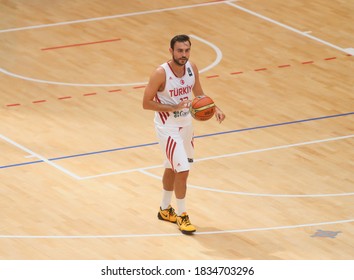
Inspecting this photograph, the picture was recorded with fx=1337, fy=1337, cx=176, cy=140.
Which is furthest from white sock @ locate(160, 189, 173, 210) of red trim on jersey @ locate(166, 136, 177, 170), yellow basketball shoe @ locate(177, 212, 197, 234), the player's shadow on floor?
red trim on jersey @ locate(166, 136, 177, 170)

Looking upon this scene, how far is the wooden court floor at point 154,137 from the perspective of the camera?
17.5 meters

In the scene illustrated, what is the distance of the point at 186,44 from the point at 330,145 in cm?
446

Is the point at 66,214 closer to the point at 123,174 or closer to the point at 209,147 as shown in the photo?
the point at 123,174

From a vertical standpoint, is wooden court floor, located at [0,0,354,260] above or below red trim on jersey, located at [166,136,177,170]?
below

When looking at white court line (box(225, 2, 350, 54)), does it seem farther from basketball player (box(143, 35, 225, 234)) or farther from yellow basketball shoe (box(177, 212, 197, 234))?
yellow basketball shoe (box(177, 212, 197, 234))

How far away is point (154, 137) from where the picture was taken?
21.0m

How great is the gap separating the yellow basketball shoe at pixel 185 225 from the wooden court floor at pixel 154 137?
158mm

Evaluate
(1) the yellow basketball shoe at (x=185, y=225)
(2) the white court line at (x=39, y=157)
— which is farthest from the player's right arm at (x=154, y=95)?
(2) the white court line at (x=39, y=157)

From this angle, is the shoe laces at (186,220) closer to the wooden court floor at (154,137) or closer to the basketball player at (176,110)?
the basketball player at (176,110)

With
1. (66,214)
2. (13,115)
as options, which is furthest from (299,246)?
(13,115)

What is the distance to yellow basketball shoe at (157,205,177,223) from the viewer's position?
58.7 feet

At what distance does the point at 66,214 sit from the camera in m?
18.0

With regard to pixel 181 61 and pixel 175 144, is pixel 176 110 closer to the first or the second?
pixel 175 144

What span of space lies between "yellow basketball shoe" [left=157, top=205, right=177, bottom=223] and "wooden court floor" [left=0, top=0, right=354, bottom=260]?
0.38 feet
